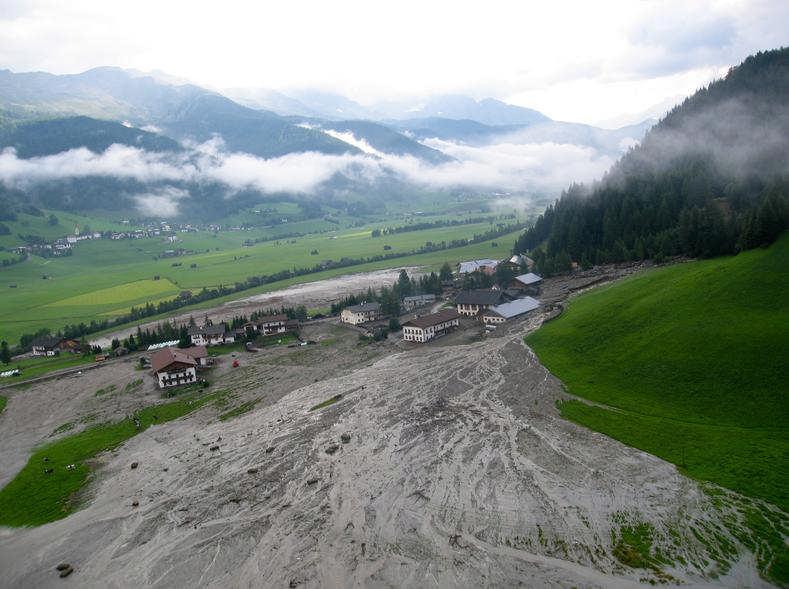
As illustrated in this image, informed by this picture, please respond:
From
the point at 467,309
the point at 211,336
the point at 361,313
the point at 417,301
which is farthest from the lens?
the point at 417,301

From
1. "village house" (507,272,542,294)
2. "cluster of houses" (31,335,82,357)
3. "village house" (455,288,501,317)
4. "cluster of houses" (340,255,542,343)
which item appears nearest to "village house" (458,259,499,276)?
"cluster of houses" (340,255,542,343)

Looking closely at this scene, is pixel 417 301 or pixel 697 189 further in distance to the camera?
pixel 417 301

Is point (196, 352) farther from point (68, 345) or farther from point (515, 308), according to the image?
point (515, 308)

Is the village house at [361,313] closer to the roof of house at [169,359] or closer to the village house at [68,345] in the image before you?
the roof of house at [169,359]

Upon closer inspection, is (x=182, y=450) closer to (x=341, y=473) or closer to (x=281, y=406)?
(x=281, y=406)

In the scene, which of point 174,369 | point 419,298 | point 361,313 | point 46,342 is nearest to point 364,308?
point 361,313

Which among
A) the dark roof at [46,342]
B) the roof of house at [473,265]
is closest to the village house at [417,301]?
the roof of house at [473,265]

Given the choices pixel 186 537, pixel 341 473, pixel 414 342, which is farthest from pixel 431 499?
pixel 414 342
